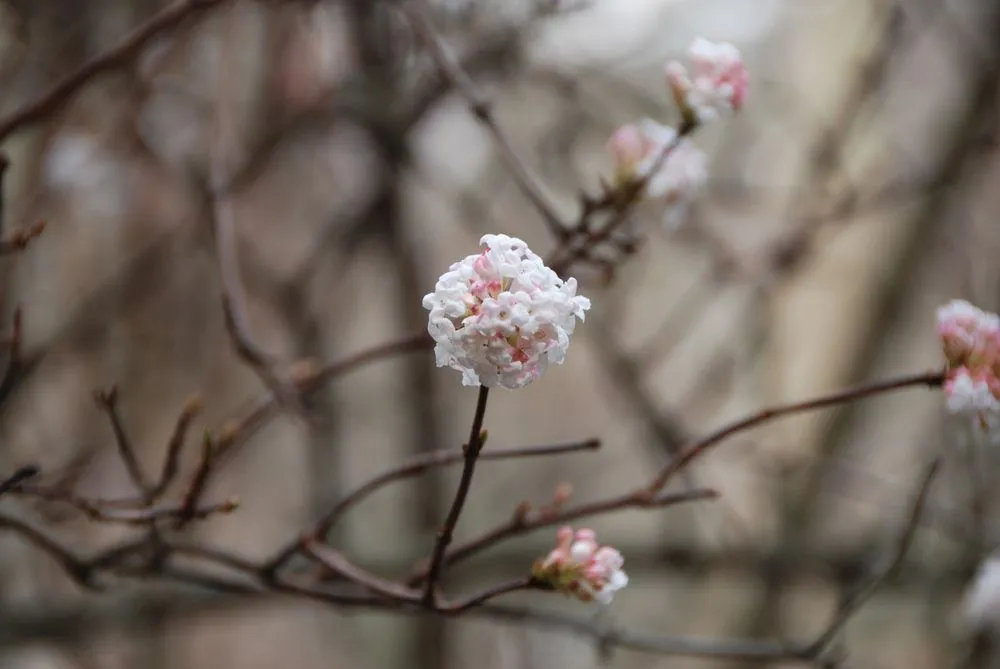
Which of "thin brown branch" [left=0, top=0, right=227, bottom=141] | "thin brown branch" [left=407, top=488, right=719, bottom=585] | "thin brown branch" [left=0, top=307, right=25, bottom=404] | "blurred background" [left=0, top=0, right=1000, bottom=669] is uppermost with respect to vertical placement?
"blurred background" [left=0, top=0, right=1000, bottom=669]

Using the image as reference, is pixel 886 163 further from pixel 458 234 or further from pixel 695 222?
pixel 458 234

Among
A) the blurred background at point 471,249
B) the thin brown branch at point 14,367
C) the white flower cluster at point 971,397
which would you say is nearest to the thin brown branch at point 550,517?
the white flower cluster at point 971,397

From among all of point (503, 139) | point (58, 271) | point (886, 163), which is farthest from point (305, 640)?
point (503, 139)

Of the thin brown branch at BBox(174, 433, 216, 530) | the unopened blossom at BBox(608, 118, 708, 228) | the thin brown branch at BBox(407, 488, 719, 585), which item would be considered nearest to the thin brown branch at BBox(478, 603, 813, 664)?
the thin brown branch at BBox(407, 488, 719, 585)

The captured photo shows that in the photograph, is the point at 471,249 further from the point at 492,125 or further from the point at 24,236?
the point at 24,236

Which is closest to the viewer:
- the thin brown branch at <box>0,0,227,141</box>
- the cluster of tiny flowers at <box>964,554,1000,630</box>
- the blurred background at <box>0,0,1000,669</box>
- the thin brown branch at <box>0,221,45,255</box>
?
the thin brown branch at <box>0,221,45,255</box>

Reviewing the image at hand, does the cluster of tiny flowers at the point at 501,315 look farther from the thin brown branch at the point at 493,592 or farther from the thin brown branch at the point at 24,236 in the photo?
the thin brown branch at the point at 24,236

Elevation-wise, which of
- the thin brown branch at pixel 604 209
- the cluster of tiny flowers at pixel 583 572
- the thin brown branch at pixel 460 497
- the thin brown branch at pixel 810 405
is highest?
the thin brown branch at pixel 604 209

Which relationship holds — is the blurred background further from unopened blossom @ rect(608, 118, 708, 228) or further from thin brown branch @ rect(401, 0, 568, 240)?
unopened blossom @ rect(608, 118, 708, 228)
